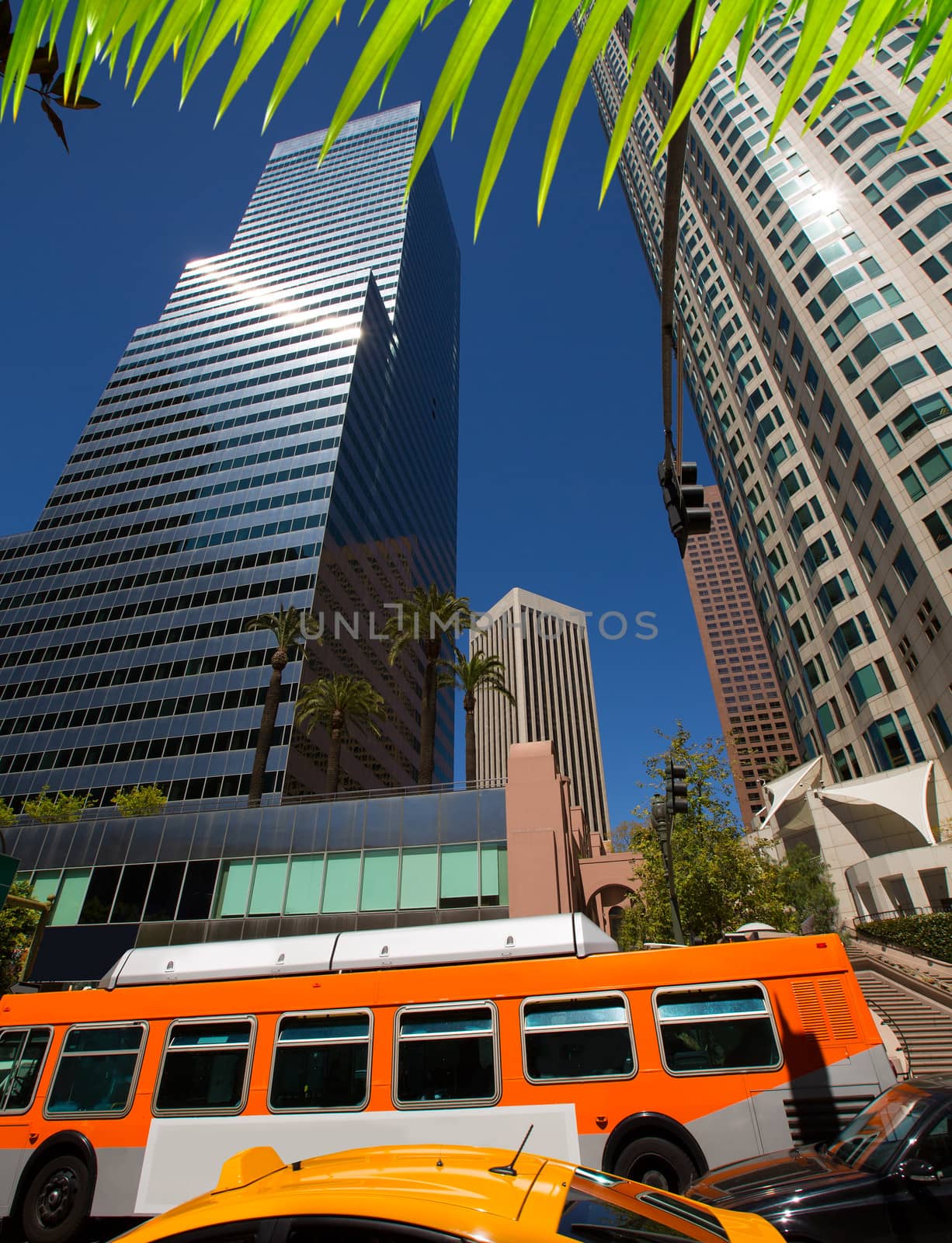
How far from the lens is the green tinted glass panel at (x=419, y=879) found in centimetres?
2631

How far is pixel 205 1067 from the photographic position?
33.9ft

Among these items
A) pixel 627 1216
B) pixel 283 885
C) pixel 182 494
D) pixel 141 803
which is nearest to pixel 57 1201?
pixel 627 1216

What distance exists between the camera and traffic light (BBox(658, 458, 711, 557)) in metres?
7.18

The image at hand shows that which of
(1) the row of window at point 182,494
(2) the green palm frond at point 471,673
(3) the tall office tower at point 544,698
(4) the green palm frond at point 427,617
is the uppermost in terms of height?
(3) the tall office tower at point 544,698

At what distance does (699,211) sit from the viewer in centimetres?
7069

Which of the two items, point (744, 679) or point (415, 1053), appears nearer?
point (415, 1053)

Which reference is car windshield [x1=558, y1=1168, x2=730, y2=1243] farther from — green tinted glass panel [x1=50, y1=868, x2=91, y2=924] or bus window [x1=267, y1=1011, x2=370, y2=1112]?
green tinted glass panel [x1=50, y1=868, x2=91, y2=924]

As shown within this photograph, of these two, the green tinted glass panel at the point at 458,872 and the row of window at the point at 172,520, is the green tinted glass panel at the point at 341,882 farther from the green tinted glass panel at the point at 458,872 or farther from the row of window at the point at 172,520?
the row of window at the point at 172,520

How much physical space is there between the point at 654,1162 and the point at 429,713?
26762mm

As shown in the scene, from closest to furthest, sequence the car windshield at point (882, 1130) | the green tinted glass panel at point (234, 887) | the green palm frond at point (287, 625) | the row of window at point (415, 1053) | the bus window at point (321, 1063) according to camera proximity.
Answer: the car windshield at point (882, 1130)
the row of window at point (415, 1053)
the bus window at point (321, 1063)
the green tinted glass panel at point (234, 887)
the green palm frond at point (287, 625)

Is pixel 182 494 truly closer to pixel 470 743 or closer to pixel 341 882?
pixel 470 743

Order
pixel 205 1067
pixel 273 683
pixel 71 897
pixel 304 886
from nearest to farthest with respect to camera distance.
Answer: pixel 205 1067 → pixel 304 886 → pixel 71 897 → pixel 273 683

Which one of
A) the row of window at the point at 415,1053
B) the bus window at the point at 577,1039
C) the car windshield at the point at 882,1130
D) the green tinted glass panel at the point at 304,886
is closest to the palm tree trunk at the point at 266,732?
the green tinted glass panel at the point at 304,886

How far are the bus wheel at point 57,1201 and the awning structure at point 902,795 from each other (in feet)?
125
